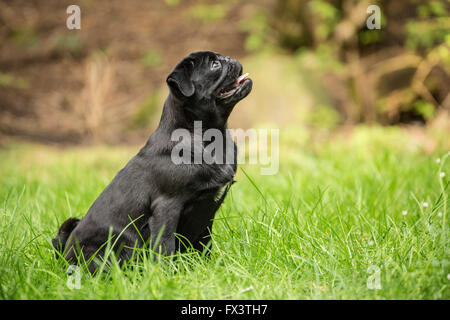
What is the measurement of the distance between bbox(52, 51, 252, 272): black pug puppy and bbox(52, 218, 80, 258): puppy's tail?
0.02m

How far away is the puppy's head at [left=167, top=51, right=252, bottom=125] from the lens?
2631 mm

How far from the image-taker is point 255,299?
2.19 m

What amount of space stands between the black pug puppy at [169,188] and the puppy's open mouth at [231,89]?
1cm

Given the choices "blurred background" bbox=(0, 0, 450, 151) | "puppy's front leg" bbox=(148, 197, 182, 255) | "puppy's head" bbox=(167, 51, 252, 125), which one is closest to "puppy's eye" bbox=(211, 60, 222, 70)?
"puppy's head" bbox=(167, 51, 252, 125)

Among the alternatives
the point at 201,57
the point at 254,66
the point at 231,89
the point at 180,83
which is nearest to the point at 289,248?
the point at 231,89

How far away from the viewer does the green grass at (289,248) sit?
225cm

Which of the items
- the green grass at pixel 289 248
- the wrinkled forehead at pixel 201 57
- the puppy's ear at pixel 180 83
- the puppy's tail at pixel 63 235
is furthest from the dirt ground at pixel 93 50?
the puppy's ear at pixel 180 83

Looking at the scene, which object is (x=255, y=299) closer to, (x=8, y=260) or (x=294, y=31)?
(x=8, y=260)

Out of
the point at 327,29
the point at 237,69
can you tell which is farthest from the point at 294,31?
the point at 237,69

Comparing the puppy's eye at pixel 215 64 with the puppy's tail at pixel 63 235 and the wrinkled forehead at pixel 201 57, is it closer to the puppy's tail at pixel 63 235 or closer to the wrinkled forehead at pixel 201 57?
the wrinkled forehead at pixel 201 57

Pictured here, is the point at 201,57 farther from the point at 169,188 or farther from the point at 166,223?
the point at 166,223

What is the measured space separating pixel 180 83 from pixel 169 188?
643 millimetres

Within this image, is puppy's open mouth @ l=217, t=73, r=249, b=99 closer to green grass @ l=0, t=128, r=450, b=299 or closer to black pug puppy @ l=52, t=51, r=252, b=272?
black pug puppy @ l=52, t=51, r=252, b=272

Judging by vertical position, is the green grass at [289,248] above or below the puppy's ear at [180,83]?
below
